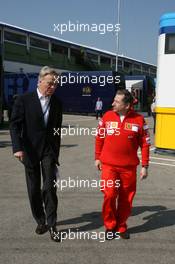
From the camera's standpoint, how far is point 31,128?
5.29 m

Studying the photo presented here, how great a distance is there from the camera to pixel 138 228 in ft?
19.2

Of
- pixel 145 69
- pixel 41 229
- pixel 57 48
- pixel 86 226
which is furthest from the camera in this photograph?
pixel 145 69

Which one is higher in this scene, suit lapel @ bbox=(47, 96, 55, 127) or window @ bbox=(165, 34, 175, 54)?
window @ bbox=(165, 34, 175, 54)

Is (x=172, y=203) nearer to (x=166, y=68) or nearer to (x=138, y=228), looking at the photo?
(x=138, y=228)

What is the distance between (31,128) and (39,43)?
152 ft

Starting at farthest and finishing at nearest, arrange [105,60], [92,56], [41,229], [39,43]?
→ [105,60] < [92,56] < [39,43] < [41,229]

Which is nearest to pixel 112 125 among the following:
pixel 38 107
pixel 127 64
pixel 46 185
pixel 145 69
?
pixel 38 107

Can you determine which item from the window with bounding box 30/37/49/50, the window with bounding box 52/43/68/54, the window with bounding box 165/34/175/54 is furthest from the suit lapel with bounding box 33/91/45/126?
the window with bounding box 52/43/68/54

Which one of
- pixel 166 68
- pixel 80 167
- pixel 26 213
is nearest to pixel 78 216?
pixel 26 213

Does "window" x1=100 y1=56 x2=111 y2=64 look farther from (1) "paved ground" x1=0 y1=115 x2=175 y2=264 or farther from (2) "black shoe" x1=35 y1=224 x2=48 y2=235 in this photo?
(2) "black shoe" x1=35 y1=224 x2=48 y2=235

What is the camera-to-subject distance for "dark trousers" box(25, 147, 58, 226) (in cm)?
527

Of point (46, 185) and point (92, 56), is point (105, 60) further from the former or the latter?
point (46, 185)

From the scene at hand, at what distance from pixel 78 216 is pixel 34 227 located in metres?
0.79

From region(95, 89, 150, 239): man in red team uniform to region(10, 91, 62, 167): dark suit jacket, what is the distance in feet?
1.85
